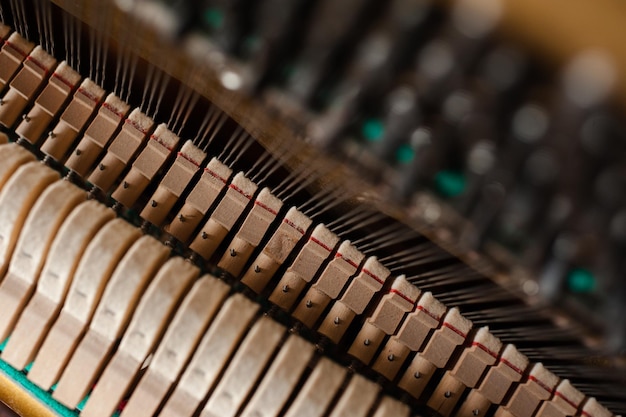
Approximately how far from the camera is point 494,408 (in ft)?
7.13

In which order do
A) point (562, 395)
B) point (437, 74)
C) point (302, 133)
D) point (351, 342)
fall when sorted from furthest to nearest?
point (351, 342), point (562, 395), point (302, 133), point (437, 74)

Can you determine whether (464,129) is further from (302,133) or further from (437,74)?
(302,133)

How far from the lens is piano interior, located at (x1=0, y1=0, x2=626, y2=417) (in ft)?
3.90

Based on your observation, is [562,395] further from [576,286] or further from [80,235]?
[80,235]

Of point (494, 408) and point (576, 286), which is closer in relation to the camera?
point (576, 286)

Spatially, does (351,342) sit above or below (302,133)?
below

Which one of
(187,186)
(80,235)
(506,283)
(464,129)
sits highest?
(464,129)

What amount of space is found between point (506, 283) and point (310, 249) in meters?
0.76

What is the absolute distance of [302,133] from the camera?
1479 mm

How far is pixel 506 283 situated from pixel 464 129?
20.9 inches

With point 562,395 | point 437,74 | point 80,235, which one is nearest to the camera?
point 437,74

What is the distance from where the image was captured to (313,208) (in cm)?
223

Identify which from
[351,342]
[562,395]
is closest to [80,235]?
[351,342]

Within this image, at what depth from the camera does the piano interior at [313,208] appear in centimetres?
119
